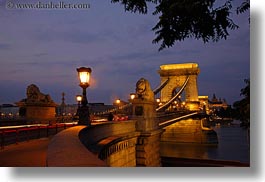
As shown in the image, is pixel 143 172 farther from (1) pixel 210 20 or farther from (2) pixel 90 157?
(1) pixel 210 20

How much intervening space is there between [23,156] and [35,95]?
6.26 m

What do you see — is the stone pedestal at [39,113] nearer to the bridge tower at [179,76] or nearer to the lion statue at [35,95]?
the lion statue at [35,95]

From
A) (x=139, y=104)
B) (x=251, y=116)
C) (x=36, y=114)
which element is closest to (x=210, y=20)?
(x=251, y=116)

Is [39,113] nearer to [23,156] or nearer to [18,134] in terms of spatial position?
[18,134]

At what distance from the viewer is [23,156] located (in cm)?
484

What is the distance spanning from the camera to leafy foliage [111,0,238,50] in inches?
138

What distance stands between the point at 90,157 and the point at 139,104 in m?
6.59

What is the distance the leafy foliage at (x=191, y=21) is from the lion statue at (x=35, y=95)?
7907 millimetres

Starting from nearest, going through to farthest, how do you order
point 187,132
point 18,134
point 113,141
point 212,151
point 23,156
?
point 23,156
point 113,141
point 18,134
point 212,151
point 187,132

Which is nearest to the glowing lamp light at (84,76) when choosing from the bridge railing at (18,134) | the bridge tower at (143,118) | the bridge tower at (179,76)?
the bridge railing at (18,134)

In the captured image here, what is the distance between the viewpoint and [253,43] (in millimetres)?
5262

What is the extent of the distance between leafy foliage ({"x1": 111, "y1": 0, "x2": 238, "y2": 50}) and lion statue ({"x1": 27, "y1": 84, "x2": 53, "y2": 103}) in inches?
311

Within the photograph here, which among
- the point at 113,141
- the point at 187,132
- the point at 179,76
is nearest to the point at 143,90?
the point at 113,141

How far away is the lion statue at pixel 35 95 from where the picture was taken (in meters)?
10.7
